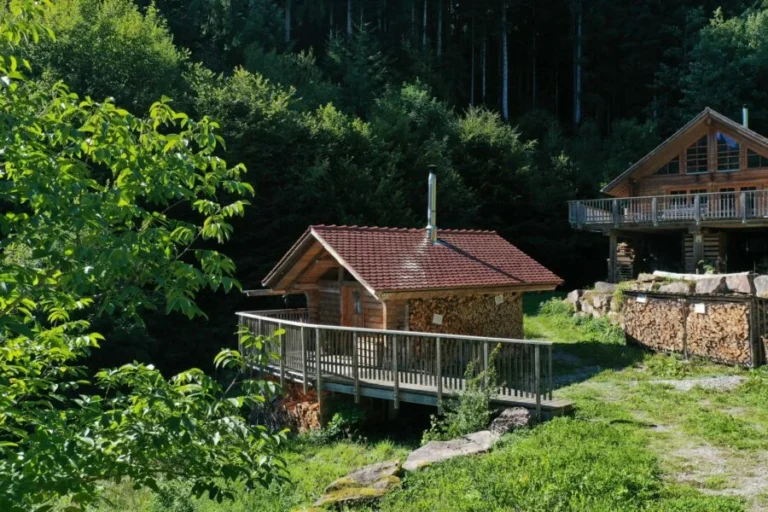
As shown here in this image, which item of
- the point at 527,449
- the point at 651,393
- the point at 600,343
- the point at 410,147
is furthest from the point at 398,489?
the point at 410,147

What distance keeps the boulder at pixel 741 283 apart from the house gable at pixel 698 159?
10.9 m

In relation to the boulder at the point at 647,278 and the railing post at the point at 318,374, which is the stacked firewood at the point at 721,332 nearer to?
the boulder at the point at 647,278

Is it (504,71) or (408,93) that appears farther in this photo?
(504,71)

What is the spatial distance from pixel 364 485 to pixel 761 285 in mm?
14625

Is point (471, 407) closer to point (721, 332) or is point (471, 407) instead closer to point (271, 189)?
point (721, 332)

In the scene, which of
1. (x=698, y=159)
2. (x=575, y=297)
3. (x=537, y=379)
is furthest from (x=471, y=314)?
(x=698, y=159)

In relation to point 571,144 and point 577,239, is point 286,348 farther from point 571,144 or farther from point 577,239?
point 571,144

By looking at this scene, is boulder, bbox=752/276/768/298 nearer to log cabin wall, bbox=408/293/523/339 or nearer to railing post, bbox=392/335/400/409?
log cabin wall, bbox=408/293/523/339

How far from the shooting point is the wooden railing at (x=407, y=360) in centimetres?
1167

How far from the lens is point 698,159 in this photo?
96.0ft

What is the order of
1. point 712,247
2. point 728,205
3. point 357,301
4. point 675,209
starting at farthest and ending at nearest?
point 712,247 < point 675,209 < point 728,205 < point 357,301

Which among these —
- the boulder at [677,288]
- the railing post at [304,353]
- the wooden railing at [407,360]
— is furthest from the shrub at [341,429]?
the boulder at [677,288]

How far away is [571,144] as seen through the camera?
147 feet

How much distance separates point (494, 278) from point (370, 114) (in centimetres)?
2045
